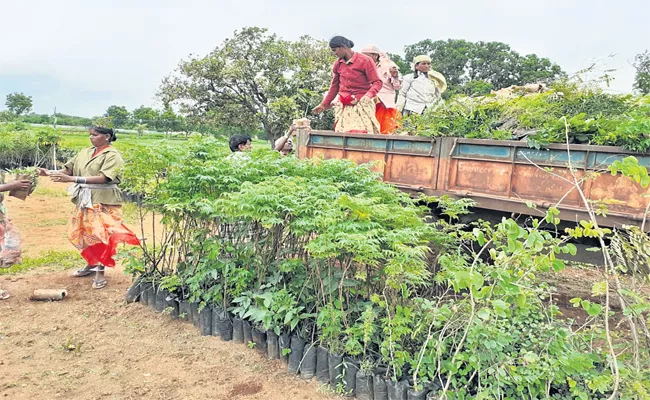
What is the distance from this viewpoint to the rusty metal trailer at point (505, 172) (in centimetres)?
314

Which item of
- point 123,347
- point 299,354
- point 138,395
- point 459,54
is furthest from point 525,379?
point 459,54

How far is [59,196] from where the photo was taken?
484 inches

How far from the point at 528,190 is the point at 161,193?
292 centimetres

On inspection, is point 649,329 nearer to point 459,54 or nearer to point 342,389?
point 342,389

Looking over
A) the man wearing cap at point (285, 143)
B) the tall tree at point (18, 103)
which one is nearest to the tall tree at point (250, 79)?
the man wearing cap at point (285, 143)

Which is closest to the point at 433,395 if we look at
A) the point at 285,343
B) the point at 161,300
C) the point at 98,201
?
the point at 285,343

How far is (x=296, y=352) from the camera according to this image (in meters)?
3.17

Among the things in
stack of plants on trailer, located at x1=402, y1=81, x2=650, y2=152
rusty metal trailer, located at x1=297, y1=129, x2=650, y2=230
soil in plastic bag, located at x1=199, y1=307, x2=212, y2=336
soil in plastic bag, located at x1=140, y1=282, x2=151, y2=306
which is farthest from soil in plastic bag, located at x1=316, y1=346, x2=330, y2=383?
stack of plants on trailer, located at x1=402, y1=81, x2=650, y2=152

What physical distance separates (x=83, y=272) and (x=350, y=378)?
12.0 ft

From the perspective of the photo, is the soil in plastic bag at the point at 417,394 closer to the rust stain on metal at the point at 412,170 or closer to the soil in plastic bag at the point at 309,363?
the soil in plastic bag at the point at 309,363

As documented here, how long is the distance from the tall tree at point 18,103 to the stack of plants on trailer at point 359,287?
47.1 m

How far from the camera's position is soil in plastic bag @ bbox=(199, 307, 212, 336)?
3775mm

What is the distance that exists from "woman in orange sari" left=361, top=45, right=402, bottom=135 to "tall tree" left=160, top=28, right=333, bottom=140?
44.6 ft

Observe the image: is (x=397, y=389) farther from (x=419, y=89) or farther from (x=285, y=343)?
(x=419, y=89)
